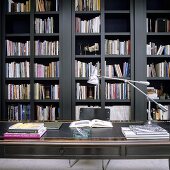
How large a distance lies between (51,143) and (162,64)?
109 inches

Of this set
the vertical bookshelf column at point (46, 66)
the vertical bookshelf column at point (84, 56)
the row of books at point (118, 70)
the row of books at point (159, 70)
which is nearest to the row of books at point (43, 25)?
the vertical bookshelf column at point (46, 66)

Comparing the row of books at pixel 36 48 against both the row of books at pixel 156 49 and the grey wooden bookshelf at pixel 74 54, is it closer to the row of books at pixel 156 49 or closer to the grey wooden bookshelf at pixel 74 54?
the grey wooden bookshelf at pixel 74 54

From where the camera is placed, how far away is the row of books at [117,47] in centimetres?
A: 388

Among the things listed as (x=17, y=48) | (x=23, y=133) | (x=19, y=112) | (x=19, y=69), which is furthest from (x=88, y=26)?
(x=23, y=133)

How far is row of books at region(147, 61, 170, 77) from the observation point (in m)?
3.87

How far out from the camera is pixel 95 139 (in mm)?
1743

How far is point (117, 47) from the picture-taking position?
388 centimetres

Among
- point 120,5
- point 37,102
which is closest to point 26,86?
point 37,102

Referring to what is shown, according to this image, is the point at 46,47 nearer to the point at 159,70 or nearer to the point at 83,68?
the point at 83,68

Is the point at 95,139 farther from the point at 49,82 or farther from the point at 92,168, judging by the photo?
the point at 49,82

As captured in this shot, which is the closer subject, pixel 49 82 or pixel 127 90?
pixel 127 90

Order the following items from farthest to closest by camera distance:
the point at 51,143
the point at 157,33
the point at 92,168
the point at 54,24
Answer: the point at 54,24, the point at 157,33, the point at 92,168, the point at 51,143

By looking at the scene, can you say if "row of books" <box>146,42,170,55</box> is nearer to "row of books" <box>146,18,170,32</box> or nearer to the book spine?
"row of books" <box>146,18,170,32</box>

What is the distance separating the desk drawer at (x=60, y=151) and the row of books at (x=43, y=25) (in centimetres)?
259
